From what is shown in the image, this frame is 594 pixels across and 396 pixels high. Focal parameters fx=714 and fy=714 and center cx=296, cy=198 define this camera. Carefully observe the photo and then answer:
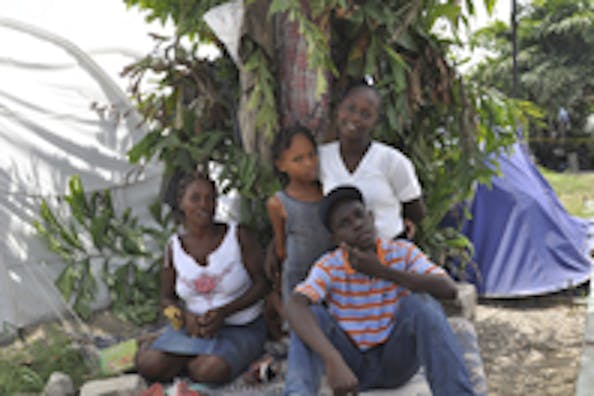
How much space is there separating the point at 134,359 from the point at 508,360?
2.35 m

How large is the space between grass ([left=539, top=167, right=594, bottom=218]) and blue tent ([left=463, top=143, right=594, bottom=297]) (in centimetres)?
320

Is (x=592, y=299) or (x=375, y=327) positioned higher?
(x=375, y=327)

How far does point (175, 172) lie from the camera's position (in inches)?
173

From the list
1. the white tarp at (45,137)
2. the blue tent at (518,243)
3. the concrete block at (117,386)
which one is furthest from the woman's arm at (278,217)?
the blue tent at (518,243)

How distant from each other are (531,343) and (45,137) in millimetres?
3832

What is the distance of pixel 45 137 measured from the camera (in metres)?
5.43

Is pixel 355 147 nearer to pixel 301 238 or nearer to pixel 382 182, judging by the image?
pixel 382 182

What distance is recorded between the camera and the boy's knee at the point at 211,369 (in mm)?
3508

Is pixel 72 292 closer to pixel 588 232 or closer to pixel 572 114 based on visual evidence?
pixel 588 232

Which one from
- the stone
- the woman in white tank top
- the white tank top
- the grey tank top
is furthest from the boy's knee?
the stone

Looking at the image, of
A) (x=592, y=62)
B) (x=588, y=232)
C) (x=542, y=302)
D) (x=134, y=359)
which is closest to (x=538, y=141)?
(x=592, y=62)

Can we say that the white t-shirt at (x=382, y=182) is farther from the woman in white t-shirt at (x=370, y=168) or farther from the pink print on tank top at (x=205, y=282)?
the pink print on tank top at (x=205, y=282)

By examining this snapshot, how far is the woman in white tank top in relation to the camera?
3576 mm

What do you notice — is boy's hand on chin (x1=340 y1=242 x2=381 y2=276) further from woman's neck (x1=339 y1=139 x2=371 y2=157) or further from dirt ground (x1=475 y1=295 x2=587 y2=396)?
dirt ground (x1=475 y1=295 x2=587 y2=396)
